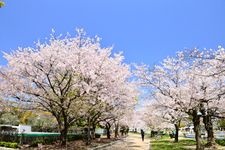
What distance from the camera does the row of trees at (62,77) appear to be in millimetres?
24328

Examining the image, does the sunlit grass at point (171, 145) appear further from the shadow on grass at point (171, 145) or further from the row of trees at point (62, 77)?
the row of trees at point (62, 77)

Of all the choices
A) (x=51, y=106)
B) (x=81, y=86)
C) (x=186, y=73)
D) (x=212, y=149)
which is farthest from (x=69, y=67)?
(x=212, y=149)

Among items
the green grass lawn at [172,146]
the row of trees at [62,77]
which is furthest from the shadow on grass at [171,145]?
the row of trees at [62,77]

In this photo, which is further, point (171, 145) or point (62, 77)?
point (171, 145)

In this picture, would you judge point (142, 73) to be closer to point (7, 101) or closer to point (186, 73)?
point (186, 73)

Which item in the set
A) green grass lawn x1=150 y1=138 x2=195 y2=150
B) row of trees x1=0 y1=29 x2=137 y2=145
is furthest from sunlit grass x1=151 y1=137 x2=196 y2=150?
row of trees x1=0 y1=29 x2=137 y2=145

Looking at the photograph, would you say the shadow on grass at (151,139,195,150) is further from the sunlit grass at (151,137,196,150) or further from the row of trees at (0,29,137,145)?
the row of trees at (0,29,137,145)

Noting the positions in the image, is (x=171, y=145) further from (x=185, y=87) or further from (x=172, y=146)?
(x=185, y=87)

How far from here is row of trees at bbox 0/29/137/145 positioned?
958 inches

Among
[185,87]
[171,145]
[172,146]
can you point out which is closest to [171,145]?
[171,145]

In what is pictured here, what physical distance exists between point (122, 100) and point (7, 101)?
11.0 meters

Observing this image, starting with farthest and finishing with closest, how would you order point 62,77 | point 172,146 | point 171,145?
point 171,145
point 172,146
point 62,77

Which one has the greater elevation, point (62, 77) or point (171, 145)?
point (62, 77)

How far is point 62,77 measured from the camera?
25.6m
